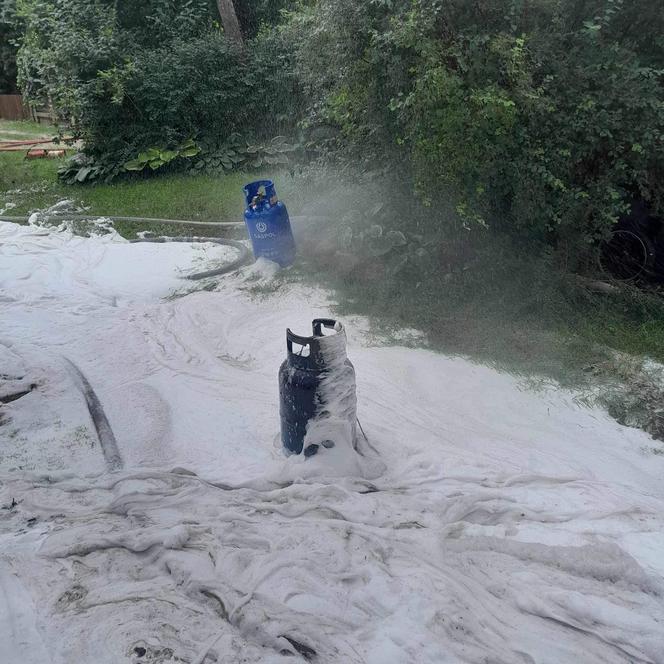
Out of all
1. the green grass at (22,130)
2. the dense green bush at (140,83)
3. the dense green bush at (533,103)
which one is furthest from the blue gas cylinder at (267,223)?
the green grass at (22,130)

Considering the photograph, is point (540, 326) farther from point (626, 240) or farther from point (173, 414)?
point (173, 414)

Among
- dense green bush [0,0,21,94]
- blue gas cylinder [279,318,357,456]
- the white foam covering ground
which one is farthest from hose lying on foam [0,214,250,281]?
dense green bush [0,0,21,94]

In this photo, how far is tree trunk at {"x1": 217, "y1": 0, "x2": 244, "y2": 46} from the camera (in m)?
12.3

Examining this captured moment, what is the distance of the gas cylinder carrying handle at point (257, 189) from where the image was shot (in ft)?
20.1

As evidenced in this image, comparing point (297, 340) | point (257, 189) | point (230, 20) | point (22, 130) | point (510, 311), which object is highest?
point (230, 20)

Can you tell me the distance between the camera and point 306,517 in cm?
327

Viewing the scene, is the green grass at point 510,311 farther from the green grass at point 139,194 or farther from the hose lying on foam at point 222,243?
the green grass at point 139,194

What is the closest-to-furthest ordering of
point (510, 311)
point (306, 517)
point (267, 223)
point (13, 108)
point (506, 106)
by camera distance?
point (306, 517), point (506, 106), point (510, 311), point (267, 223), point (13, 108)

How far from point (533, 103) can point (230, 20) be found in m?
9.14

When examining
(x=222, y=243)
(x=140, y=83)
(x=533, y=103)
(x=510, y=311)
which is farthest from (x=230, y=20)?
(x=510, y=311)

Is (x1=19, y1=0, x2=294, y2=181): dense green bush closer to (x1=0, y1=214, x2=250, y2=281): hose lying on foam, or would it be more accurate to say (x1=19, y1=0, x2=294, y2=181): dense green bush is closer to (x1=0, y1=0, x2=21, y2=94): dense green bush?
(x1=0, y1=214, x2=250, y2=281): hose lying on foam

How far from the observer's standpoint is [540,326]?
515 centimetres

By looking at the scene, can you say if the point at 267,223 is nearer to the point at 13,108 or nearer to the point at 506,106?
the point at 506,106

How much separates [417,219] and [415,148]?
0.74 m
